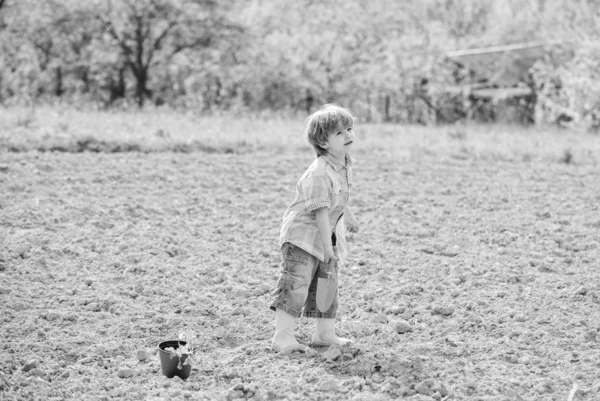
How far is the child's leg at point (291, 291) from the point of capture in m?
3.83

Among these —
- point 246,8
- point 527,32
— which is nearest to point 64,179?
point 246,8

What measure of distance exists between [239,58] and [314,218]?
19.2 m

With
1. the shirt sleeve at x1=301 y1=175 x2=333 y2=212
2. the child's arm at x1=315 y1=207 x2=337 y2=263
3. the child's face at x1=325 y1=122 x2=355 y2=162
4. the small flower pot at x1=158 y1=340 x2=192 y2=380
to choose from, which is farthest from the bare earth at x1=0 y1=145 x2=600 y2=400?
the child's face at x1=325 y1=122 x2=355 y2=162

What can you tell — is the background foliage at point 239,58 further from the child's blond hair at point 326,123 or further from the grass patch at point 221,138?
the child's blond hair at point 326,123

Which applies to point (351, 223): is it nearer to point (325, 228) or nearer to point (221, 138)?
point (325, 228)

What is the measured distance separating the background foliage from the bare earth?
1150cm

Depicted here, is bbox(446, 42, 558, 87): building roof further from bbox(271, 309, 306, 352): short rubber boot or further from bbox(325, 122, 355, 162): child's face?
bbox(271, 309, 306, 352): short rubber boot

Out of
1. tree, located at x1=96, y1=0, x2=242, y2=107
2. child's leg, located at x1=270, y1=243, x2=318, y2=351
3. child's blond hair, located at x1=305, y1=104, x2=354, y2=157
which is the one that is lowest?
child's leg, located at x1=270, y1=243, x2=318, y2=351

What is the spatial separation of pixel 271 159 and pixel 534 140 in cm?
522

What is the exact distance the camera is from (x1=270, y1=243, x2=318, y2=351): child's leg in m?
3.83

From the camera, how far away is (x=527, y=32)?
33375 mm

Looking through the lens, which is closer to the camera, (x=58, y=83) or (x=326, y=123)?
(x=326, y=123)

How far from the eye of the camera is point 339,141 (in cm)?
382

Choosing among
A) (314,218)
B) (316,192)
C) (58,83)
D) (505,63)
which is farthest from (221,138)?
(505,63)
